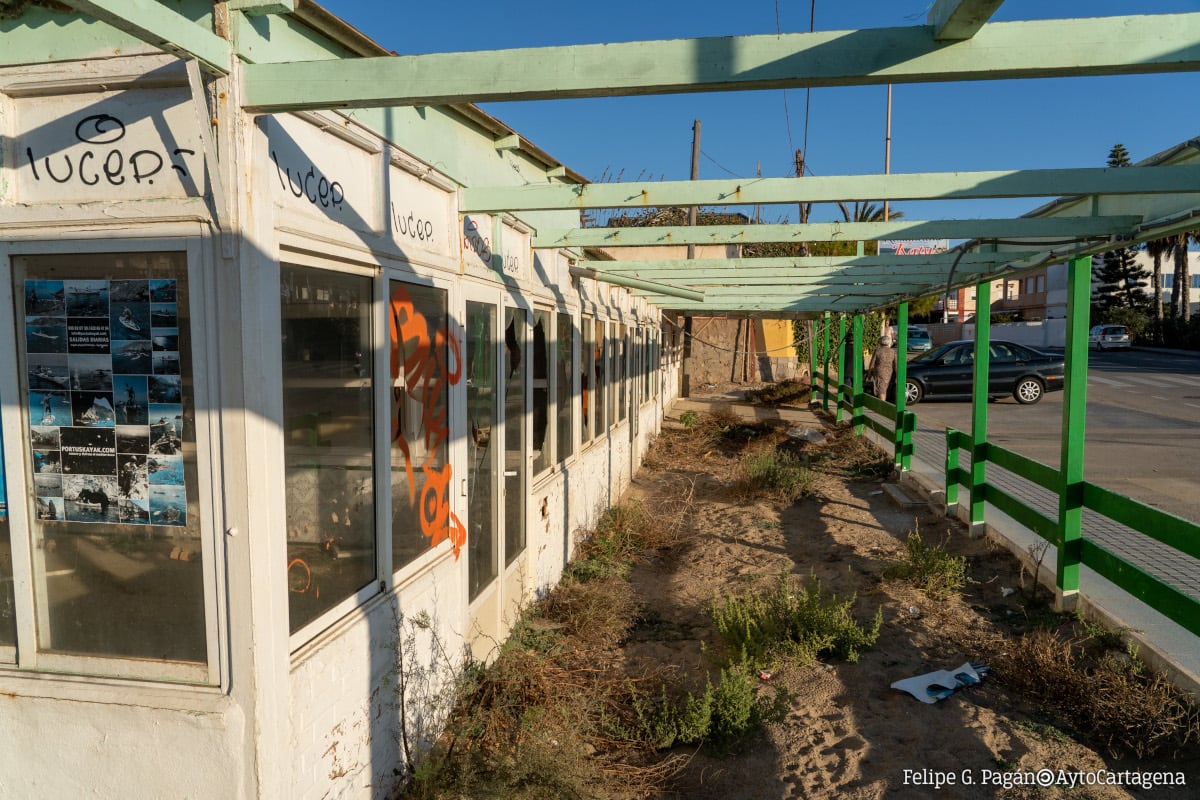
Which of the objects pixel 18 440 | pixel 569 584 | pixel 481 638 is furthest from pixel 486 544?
pixel 18 440

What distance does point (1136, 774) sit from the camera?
3570mm

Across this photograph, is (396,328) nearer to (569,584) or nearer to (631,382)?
(569,584)

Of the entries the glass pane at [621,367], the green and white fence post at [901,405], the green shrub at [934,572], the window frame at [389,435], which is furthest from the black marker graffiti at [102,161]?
the green and white fence post at [901,405]

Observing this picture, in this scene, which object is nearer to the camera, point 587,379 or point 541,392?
point 541,392

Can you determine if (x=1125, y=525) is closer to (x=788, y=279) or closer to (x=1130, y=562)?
(x=1130, y=562)

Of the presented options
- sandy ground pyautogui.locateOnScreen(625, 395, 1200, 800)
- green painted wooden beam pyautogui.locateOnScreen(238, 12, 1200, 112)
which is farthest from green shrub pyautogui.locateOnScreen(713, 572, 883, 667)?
green painted wooden beam pyautogui.locateOnScreen(238, 12, 1200, 112)

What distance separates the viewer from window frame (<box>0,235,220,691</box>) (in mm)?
2475

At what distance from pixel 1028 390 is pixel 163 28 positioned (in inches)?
816

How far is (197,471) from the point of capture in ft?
8.44

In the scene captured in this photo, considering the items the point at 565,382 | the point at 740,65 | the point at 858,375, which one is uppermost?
the point at 740,65

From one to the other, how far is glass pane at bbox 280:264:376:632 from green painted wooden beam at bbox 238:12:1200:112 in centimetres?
67

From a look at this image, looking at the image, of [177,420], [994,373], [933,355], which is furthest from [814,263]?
[933,355]

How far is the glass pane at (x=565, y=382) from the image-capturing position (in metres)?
6.96

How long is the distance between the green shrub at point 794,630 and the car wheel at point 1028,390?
16.3m
